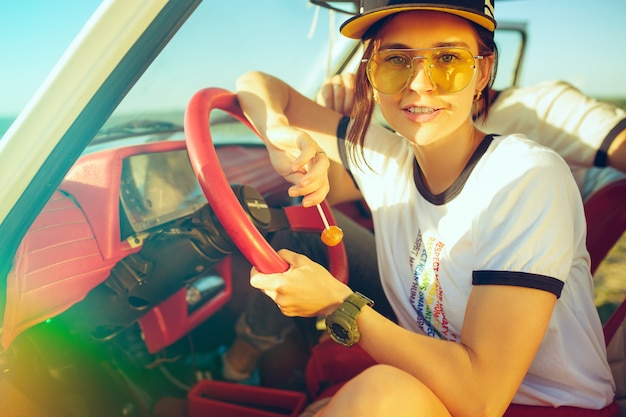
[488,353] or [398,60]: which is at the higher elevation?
[398,60]

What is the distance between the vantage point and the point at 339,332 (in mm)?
1010

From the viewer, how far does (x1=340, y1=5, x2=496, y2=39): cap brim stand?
1.00 metres

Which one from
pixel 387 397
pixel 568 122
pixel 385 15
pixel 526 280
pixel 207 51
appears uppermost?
pixel 385 15

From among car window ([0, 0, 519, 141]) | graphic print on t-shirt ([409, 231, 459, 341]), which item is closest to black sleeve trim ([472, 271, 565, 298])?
graphic print on t-shirt ([409, 231, 459, 341])

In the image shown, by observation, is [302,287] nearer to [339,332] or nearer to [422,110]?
[339,332]

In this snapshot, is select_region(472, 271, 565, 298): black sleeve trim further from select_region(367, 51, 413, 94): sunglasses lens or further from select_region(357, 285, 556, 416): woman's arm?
select_region(367, 51, 413, 94): sunglasses lens

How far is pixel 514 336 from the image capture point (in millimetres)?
917

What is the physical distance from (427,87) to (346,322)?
0.48 meters

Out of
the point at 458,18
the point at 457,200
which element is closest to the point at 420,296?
the point at 457,200

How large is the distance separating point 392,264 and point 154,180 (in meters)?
0.63

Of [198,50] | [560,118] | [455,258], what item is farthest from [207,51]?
[560,118]

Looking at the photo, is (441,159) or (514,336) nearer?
(514,336)

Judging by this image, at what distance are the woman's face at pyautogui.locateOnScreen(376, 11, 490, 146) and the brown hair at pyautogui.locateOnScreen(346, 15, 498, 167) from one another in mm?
21

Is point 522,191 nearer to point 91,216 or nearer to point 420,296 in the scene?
point 420,296
